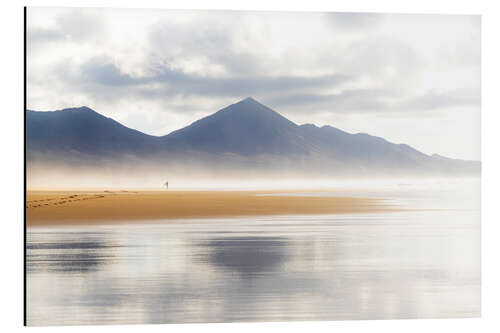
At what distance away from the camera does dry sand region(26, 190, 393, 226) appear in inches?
423

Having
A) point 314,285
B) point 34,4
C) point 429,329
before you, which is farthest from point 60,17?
point 429,329

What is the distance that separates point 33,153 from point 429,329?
15.4 feet

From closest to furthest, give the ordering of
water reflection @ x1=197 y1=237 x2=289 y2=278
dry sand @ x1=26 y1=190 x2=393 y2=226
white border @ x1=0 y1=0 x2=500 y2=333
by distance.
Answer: white border @ x1=0 y1=0 x2=500 y2=333 < water reflection @ x1=197 y1=237 x2=289 y2=278 < dry sand @ x1=26 y1=190 x2=393 y2=226

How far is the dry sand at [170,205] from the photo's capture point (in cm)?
1074

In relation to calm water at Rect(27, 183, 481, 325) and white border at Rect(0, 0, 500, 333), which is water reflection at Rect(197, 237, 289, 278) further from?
white border at Rect(0, 0, 500, 333)

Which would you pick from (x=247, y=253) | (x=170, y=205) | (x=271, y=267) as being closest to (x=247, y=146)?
(x=170, y=205)

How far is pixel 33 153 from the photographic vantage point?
10.3 m

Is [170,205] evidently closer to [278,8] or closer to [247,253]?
[247,253]

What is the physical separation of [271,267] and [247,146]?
2.22 m

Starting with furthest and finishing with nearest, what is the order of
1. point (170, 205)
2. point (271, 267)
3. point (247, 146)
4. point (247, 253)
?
point (247, 146) < point (170, 205) < point (247, 253) < point (271, 267)

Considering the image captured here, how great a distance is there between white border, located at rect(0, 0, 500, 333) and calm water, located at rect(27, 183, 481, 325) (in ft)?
0.52

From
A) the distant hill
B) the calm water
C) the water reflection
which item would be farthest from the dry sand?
the water reflection

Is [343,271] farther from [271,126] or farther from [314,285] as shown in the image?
[271,126]

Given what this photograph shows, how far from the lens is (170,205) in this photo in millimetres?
11242
